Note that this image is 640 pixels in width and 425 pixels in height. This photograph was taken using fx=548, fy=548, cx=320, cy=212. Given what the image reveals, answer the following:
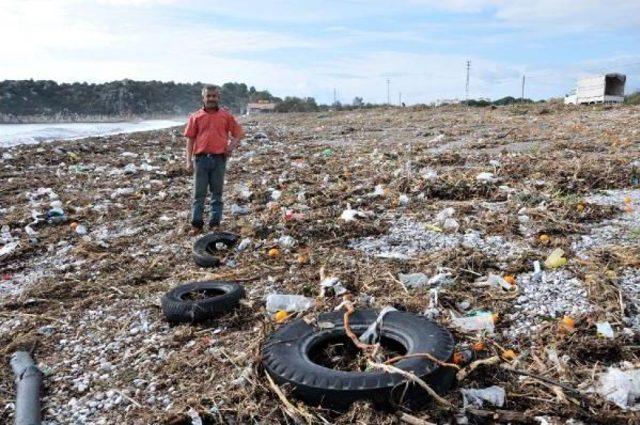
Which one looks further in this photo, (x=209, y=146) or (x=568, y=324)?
(x=209, y=146)

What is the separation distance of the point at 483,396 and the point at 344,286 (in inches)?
67.1

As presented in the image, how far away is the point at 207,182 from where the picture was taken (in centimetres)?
668

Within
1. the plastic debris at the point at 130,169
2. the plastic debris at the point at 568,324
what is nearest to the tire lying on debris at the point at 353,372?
the plastic debris at the point at 568,324

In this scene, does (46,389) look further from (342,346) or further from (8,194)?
(8,194)

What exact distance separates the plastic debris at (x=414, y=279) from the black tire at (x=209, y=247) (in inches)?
75.3

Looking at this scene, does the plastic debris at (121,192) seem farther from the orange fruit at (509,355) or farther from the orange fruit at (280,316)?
the orange fruit at (509,355)

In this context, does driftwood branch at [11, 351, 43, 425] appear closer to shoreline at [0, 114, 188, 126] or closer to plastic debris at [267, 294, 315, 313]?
plastic debris at [267, 294, 315, 313]

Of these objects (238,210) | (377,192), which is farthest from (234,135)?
(377,192)

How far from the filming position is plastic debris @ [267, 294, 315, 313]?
4.01 metres

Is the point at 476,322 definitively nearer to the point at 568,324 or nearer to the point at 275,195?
the point at 568,324

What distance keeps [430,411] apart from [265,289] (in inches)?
84.9

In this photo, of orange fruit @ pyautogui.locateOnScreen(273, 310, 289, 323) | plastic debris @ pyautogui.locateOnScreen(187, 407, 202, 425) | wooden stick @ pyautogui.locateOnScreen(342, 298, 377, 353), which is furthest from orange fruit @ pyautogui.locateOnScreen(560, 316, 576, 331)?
plastic debris @ pyautogui.locateOnScreen(187, 407, 202, 425)

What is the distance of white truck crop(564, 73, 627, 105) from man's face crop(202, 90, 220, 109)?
79.9 ft

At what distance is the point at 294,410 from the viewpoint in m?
2.71
